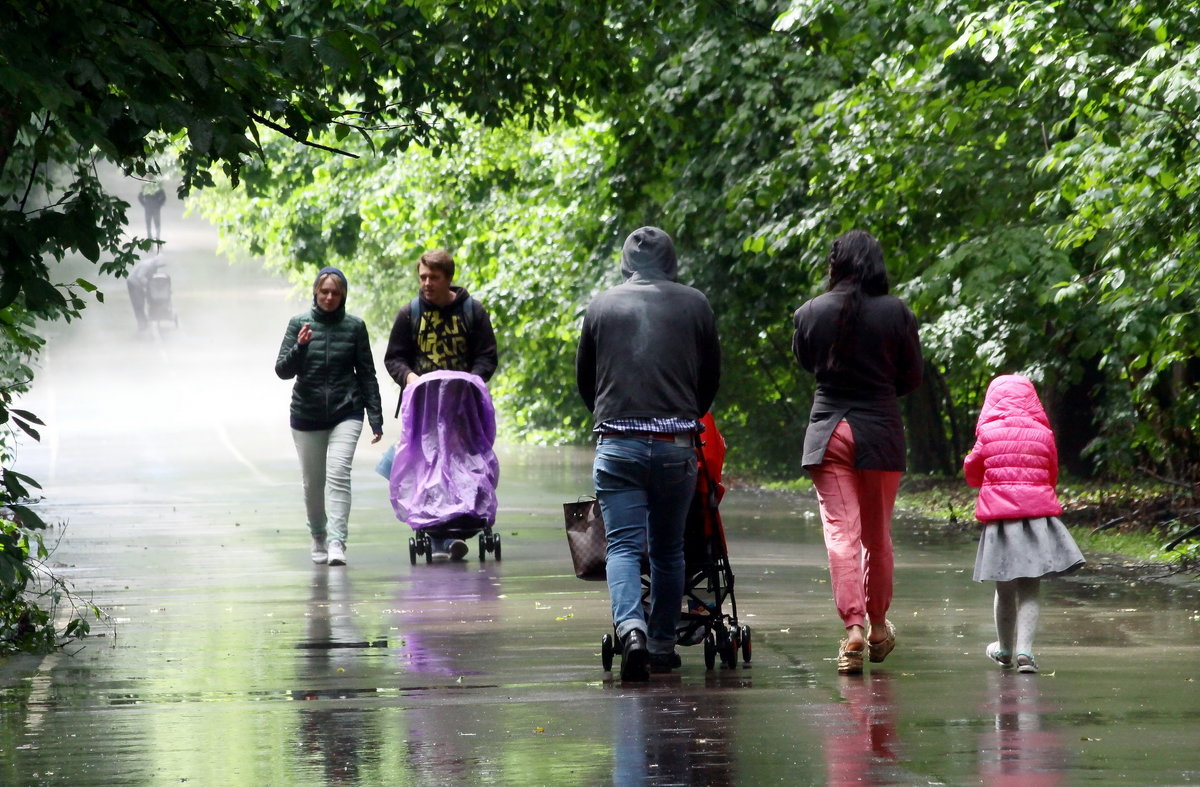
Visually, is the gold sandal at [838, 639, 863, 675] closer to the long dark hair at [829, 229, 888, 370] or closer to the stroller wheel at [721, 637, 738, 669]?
the stroller wheel at [721, 637, 738, 669]

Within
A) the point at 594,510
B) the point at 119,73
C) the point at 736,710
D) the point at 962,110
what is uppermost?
the point at 962,110

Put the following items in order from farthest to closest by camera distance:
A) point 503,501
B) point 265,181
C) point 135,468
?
point 265,181 < point 135,468 < point 503,501

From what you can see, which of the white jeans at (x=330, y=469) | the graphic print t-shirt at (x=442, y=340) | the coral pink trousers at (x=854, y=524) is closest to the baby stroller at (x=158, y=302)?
the white jeans at (x=330, y=469)

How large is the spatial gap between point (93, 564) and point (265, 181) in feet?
59.4

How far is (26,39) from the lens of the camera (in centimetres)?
635

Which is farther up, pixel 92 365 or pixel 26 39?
pixel 92 365

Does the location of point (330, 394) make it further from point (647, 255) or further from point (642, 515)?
point (642, 515)

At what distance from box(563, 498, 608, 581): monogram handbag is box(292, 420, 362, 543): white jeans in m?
5.16

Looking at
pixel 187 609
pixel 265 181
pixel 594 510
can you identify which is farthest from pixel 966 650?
pixel 265 181

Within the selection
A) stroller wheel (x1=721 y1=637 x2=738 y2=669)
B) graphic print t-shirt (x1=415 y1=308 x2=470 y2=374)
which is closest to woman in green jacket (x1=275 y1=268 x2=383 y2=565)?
graphic print t-shirt (x1=415 y1=308 x2=470 y2=374)

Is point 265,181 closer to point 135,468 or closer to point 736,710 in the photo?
point 135,468

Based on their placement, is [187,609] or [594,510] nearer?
[594,510]

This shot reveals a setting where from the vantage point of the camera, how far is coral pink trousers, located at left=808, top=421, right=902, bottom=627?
8344 millimetres

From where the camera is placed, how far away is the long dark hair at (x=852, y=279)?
8.33 m
